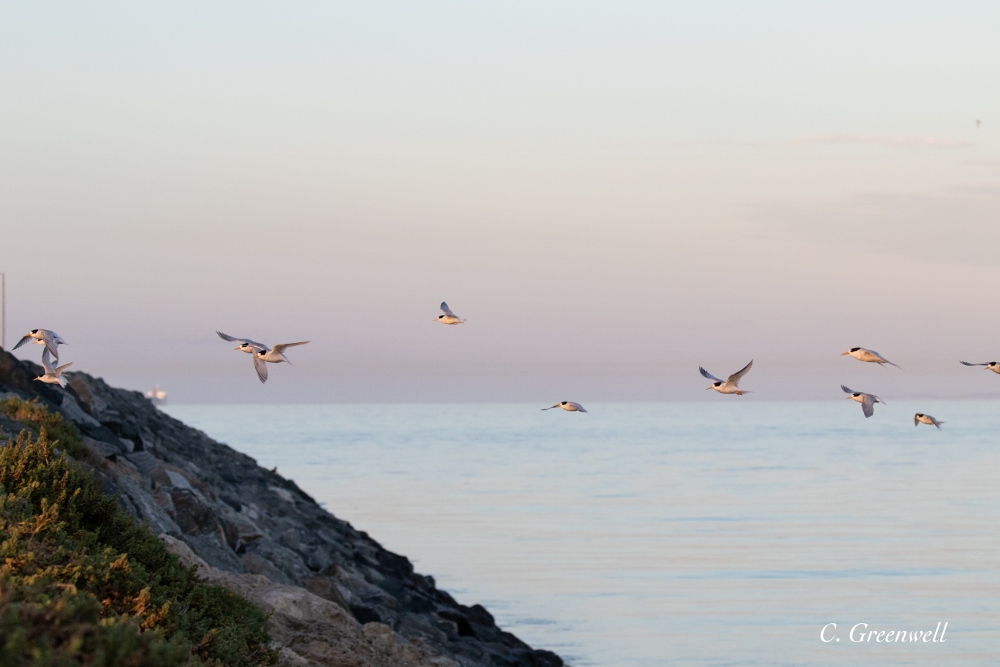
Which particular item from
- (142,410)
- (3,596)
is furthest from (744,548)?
(3,596)

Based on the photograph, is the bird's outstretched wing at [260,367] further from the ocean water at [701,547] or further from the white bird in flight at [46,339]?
the ocean water at [701,547]

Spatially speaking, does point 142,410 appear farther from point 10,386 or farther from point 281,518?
point 10,386

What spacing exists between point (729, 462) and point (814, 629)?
54.6 metres

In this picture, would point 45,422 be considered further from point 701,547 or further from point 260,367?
point 701,547

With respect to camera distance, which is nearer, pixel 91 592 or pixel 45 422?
pixel 91 592

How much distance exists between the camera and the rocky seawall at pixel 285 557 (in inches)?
554

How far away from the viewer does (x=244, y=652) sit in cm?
1019

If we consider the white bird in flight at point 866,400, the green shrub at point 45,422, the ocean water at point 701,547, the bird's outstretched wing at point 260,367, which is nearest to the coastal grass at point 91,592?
the bird's outstretched wing at point 260,367

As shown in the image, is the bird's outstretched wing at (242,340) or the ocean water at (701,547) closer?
the bird's outstretched wing at (242,340)

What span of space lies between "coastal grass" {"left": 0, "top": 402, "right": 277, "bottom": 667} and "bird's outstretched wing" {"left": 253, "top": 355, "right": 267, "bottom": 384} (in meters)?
2.93

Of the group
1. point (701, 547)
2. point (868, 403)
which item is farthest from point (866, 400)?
point (701, 547)

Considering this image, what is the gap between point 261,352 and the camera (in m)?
15.3

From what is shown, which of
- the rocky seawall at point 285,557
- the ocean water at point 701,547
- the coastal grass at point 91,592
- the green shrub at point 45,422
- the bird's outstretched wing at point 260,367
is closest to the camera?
the coastal grass at point 91,592

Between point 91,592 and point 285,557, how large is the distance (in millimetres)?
12527
